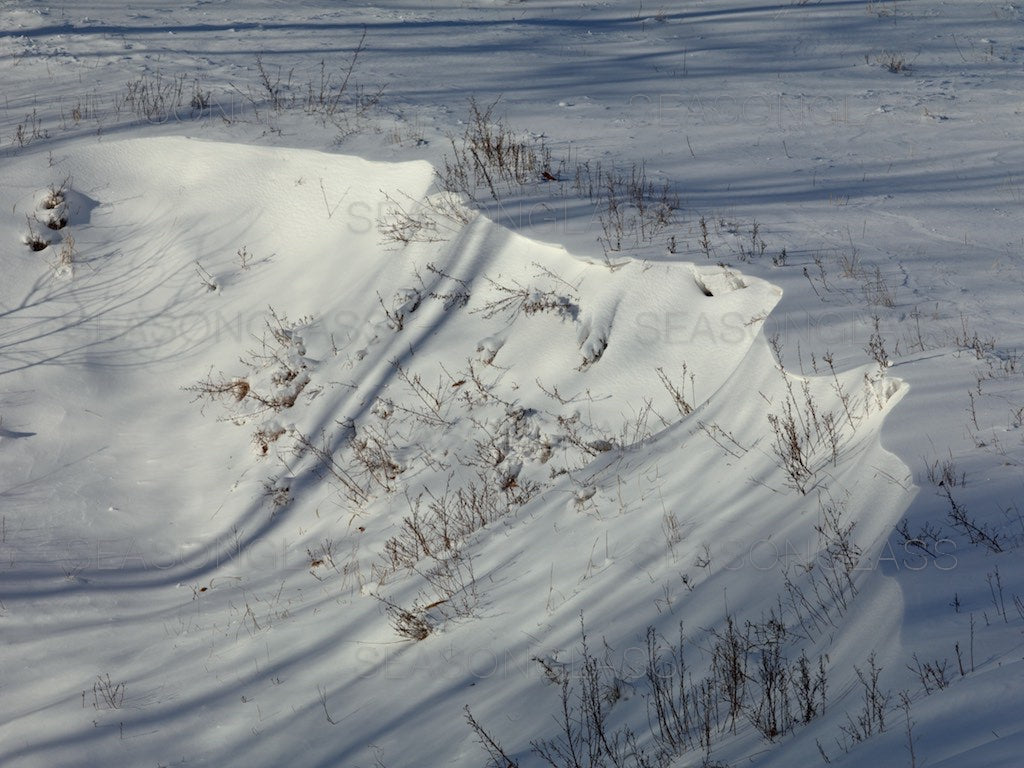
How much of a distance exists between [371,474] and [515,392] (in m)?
1.12

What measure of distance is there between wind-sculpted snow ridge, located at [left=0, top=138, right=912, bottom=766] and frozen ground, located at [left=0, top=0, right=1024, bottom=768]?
0.03 m

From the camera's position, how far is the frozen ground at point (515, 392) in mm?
4418

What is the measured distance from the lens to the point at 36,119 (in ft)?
35.0

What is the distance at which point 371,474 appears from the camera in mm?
7227

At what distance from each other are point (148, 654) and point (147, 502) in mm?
1840

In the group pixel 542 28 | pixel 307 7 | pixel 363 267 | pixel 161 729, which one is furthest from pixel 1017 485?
pixel 307 7

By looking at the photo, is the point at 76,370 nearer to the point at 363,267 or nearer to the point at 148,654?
the point at 363,267

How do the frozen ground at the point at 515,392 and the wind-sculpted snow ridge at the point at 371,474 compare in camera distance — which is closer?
the frozen ground at the point at 515,392

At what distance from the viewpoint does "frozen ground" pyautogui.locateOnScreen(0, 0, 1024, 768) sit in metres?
4.42

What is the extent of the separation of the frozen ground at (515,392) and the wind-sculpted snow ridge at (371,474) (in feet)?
0.09

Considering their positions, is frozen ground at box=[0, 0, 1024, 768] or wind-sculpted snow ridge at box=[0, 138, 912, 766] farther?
wind-sculpted snow ridge at box=[0, 138, 912, 766]

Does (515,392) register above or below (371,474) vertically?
above

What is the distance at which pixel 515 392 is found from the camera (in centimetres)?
727

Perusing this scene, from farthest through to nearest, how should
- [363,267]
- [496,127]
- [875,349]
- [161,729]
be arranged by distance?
[496,127] → [363,267] → [875,349] → [161,729]
